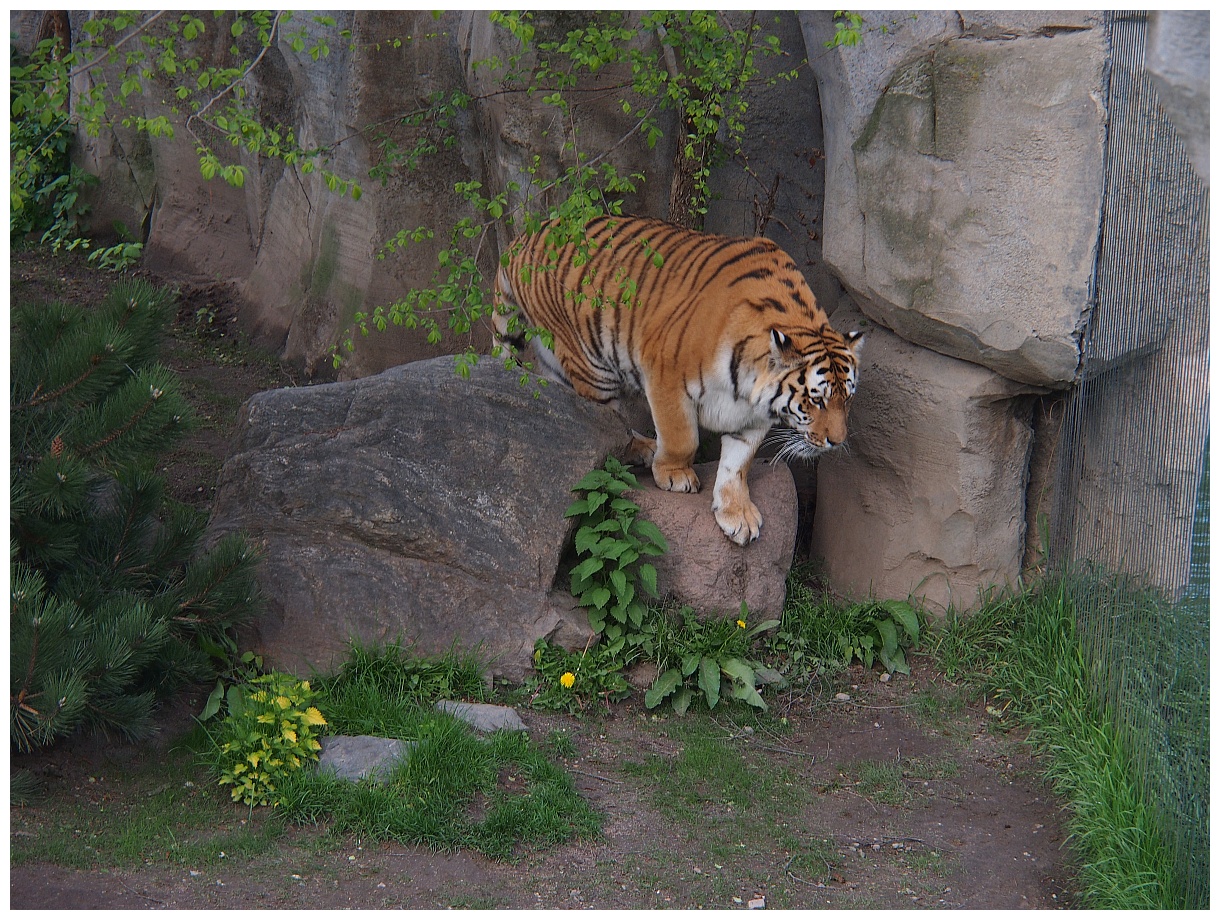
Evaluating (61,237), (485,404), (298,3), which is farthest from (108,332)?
(61,237)

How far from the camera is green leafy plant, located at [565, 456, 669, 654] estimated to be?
17.0 ft

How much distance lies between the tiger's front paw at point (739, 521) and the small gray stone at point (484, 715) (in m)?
1.43

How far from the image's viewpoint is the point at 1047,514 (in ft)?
18.5

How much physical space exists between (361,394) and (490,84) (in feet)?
7.38

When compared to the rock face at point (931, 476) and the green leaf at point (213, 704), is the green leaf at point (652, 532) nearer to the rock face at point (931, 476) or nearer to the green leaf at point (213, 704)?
the rock face at point (931, 476)

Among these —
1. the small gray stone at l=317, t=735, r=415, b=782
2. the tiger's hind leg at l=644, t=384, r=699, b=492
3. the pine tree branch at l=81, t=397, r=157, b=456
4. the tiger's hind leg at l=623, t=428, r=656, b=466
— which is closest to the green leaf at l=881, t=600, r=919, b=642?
the tiger's hind leg at l=644, t=384, r=699, b=492

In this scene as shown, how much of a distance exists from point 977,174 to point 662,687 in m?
2.78

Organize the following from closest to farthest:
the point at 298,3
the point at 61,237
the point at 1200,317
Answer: the point at 298,3 → the point at 1200,317 → the point at 61,237

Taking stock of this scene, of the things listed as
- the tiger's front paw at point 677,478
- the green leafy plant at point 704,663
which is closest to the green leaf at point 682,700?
the green leafy plant at point 704,663

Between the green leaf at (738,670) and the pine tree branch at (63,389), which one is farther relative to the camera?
the green leaf at (738,670)

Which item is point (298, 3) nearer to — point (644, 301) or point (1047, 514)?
point (644, 301)

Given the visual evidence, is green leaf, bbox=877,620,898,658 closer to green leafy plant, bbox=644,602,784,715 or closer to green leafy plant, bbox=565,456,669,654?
green leafy plant, bbox=644,602,784,715

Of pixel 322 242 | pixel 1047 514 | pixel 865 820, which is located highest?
pixel 322 242

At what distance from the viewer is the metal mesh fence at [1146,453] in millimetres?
3865
